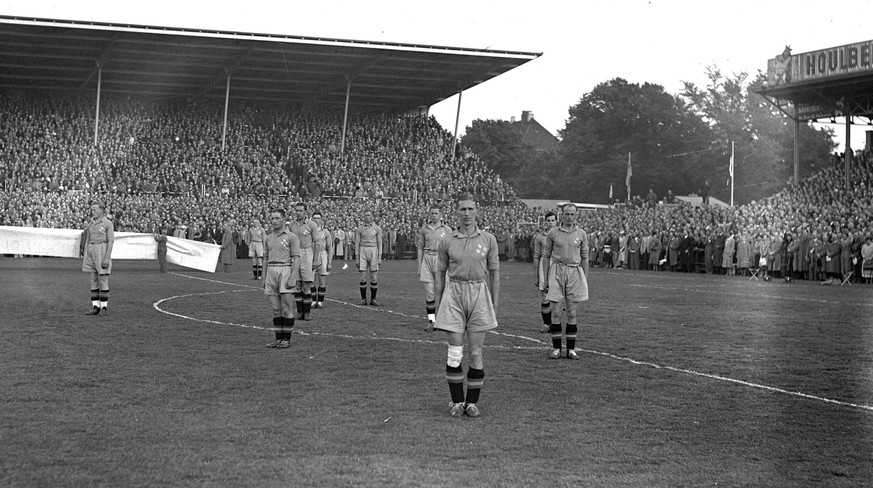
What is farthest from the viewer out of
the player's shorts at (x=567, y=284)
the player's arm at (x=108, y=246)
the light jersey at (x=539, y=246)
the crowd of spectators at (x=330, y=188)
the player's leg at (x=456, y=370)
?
the crowd of spectators at (x=330, y=188)

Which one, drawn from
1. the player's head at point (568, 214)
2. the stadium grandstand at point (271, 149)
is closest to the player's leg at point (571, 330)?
the player's head at point (568, 214)

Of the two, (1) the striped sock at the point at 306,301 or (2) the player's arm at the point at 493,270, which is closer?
(2) the player's arm at the point at 493,270

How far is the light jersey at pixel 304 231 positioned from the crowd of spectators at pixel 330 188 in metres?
21.5

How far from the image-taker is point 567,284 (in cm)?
1269

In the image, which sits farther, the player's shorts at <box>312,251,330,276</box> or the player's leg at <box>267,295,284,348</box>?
the player's shorts at <box>312,251,330,276</box>

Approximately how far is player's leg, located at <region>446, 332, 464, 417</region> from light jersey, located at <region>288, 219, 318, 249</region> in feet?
27.7

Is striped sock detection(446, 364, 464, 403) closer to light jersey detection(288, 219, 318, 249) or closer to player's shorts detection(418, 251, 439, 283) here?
player's shorts detection(418, 251, 439, 283)

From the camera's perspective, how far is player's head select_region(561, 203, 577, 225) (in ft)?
41.0

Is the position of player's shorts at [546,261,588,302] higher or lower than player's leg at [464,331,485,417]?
higher

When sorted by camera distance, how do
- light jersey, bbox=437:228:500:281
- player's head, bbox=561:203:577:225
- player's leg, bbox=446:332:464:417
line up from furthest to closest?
player's head, bbox=561:203:577:225 < light jersey, bbox=437:228:500:281 < player's leg, bbox=446:332:464:417

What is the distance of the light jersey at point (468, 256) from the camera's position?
8.93 metres

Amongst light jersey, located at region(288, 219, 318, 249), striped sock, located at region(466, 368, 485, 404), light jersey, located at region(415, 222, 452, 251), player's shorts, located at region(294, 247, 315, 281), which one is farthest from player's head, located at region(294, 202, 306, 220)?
striped sock, located at region(466, 368, 485, 404)

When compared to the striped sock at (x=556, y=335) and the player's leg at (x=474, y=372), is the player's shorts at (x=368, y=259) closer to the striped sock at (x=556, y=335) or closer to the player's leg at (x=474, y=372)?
the striped sock at (x=556, y=335)

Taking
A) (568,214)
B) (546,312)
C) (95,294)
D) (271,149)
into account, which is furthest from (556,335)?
(271,149)
